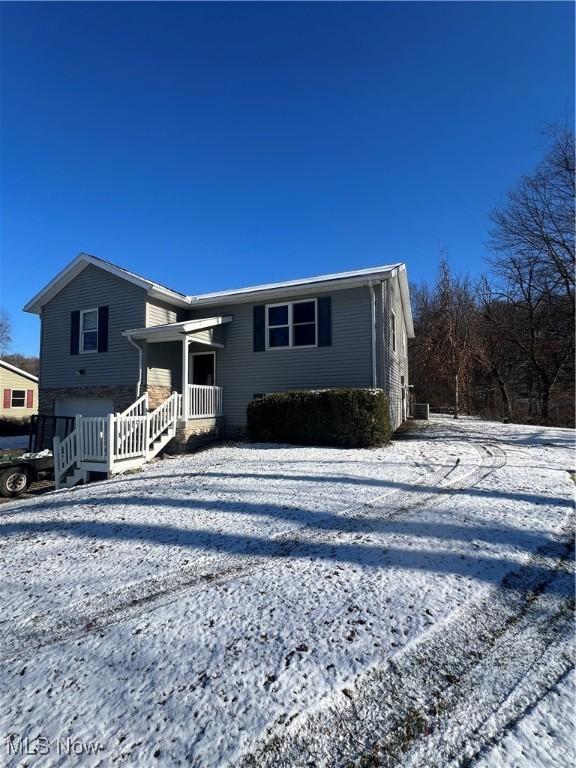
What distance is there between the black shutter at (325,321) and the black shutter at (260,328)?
189 cm

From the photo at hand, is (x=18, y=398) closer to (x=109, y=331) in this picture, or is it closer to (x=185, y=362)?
(x=109, y=331)

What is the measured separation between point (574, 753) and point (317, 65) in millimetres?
12349

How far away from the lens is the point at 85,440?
862cm

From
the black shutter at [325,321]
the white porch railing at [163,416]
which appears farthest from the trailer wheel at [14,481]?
the black shutter at [325,321]

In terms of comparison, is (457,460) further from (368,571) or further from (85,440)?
(85,440)

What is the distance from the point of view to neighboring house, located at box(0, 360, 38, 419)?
2502 centimetres

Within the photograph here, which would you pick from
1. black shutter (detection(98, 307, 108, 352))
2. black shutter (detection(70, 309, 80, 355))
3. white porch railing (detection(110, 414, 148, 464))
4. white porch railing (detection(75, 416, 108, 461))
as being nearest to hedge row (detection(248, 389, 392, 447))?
white porch railing (detection(110, 414, 148, 464))

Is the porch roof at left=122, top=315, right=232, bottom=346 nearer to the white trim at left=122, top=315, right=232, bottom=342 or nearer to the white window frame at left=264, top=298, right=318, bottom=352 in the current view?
the white trim at left=122, top=315, right=232, bottom=342

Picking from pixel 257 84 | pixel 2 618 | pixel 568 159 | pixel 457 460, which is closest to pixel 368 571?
pixel 2 618

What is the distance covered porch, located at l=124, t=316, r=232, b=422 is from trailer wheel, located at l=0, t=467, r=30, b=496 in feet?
12.3

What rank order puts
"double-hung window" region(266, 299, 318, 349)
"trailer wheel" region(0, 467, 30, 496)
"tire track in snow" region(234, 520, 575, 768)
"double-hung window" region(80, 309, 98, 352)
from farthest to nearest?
1. "double-hung window" region(80, 309, 98, 352)
2. "double-hung window" region(266, 299, 318, 349)
3. "trailer wheel" region(0, 467, 30, 496)
4. "tire track in snow" region(234, 520, 575, 768)

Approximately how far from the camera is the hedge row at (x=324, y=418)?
891 cm

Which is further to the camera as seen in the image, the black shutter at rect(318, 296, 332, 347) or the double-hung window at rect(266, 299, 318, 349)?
the double-hung window at rect(266, 299, 318, 349)

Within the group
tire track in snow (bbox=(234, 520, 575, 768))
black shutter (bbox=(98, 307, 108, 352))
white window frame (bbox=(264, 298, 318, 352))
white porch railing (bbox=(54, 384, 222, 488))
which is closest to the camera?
tire track in snow (bbox=(234, 520, 575, 768))
